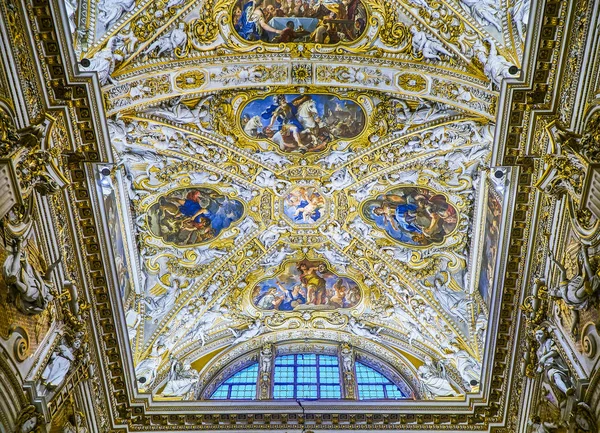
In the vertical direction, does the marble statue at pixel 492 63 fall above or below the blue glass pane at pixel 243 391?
above

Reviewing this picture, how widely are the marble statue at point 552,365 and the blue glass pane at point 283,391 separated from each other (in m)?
7.04

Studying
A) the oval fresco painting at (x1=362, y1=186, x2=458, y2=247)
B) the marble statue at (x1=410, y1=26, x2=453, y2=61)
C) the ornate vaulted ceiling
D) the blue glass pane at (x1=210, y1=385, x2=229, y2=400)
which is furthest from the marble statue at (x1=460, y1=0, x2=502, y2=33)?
the blue glass pane at (x1=210, y1=385, x2=229, y2=400)

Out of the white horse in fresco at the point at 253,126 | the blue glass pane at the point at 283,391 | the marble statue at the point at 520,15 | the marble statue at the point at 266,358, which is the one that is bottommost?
the blue glass pane at the point at 283,391

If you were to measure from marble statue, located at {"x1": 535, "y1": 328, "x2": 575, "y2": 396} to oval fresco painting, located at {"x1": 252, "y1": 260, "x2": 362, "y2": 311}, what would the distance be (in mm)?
6788

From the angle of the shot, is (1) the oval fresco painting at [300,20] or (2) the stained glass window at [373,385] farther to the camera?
(2) the stained glass window at [373,385]

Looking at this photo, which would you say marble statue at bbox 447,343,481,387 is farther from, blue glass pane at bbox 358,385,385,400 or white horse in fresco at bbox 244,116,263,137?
white horse in fresco at bbox 244,116,263,137

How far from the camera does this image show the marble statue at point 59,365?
11.5 meters

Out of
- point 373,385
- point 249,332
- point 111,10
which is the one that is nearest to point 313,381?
point 373,385

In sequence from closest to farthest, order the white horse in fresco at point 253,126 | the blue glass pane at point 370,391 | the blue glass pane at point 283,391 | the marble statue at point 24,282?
1. the marble statue at point 24,282
2. the white horse in fresco at point 253,126
3. the blue glass pane at point 283,391
4. the blue glass pane at point 370,391

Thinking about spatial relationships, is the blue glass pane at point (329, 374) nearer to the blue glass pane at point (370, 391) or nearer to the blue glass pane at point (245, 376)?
the blue glass pane at point (370, 391)

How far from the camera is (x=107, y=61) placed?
41.4 feet

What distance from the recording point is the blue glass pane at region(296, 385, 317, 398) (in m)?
17.5

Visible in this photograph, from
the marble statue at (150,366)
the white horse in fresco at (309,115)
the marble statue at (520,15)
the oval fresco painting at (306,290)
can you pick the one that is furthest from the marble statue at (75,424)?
the marble statue at (520,15)

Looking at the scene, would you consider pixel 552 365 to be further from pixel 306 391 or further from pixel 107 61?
pixel 107 61
